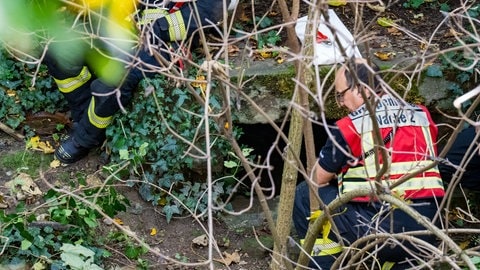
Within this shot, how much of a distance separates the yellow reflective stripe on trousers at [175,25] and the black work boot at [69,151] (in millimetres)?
1061

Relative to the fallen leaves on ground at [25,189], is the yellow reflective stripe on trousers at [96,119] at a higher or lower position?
higher

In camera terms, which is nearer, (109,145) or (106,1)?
(106,1)

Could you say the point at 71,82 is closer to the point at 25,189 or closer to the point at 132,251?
the point at 25,189

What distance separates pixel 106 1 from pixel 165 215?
3.29 metres

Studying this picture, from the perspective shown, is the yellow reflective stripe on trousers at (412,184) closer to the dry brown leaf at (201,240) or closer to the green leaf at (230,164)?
the green leaf at (230,164)

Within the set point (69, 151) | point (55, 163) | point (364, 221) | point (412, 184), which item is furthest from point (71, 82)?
point (412, 184)

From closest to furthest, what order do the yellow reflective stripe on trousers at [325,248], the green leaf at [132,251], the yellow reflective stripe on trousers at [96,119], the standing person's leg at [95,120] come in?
the yellow reflective stripe on trousers at [325,248] → the green leaf at [132,251] → the standing person's leg at [95,120] → the yellow reflective stripe on trousers at [96,119]

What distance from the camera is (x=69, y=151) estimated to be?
5125mm

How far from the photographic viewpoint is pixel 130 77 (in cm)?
484

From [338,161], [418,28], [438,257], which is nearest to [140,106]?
[338,161]

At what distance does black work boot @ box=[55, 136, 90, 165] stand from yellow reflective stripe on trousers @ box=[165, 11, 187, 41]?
3.48ft

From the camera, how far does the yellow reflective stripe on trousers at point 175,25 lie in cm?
476

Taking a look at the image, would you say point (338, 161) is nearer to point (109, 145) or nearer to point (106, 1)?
point (109, 145)

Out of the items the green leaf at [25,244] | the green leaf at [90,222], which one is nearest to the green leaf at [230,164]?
the green leaf at [90,222]
